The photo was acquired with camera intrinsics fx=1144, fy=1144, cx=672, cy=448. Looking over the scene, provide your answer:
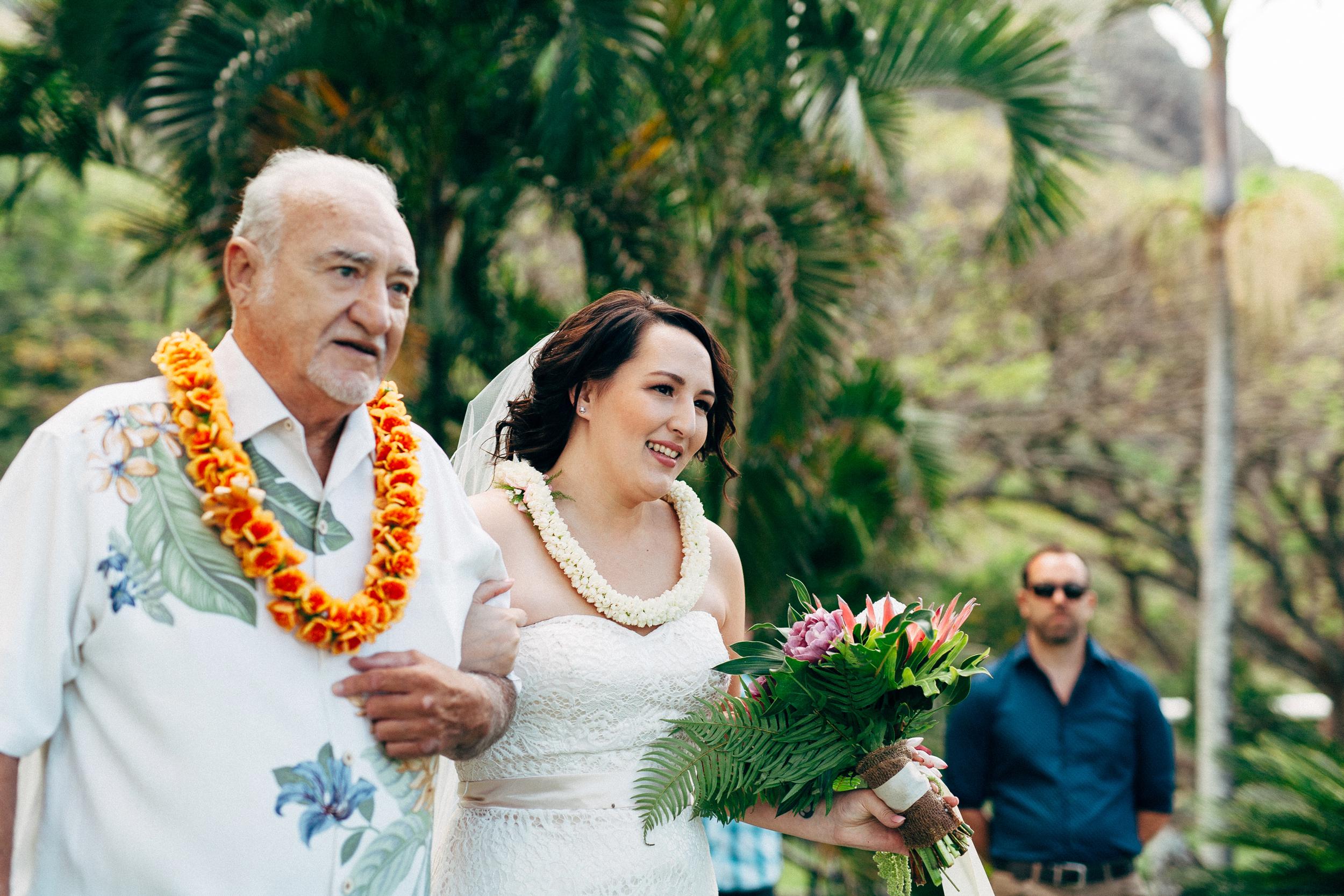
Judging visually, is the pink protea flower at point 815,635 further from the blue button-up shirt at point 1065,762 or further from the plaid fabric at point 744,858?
the plaid fabric at point 744,858

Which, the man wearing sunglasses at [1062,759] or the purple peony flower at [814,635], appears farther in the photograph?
the man wearing sunglasses at [1062,759]

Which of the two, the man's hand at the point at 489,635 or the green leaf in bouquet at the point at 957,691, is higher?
the man's hand at the point at 489,635

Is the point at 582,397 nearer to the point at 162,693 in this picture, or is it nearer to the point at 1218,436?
the point at 162,693

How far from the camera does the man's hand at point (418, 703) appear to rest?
2.08 m

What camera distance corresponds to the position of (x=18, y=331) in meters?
13.6

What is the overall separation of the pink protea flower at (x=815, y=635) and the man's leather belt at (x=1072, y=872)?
8.55ft

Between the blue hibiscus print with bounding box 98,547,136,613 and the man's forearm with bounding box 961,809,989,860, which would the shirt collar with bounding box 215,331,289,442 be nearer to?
the blue hibiscus print with bounding box 98,547,136,613

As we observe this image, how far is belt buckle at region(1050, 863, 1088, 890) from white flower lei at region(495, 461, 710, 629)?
8.29 feet

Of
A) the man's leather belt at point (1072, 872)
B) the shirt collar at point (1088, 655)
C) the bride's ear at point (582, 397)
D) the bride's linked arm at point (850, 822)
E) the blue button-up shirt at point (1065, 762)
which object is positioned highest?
the bride's ear at point (582, 397)

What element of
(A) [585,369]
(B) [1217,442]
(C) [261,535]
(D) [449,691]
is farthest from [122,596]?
(B) [1217,442]

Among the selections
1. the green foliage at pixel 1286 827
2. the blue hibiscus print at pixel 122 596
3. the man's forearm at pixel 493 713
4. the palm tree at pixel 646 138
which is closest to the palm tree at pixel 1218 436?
the palm tree at pixel 646 138

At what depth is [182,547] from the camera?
195cm

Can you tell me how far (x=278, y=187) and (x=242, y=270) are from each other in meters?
0.16

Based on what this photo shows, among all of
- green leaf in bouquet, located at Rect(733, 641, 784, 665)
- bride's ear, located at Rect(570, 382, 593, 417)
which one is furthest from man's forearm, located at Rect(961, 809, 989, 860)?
bride's ear, located at Rect(570, 382, 593, 417)
